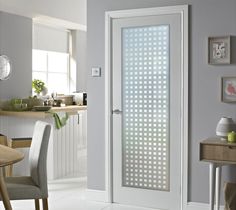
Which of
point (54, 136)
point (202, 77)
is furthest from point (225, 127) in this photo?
point (54, 136)

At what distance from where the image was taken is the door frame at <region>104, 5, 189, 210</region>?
4.09 meters

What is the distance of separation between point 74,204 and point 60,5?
289cm

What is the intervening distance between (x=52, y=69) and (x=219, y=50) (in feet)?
12.3

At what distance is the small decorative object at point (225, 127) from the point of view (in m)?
3.71

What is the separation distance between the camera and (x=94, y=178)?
4598 mm

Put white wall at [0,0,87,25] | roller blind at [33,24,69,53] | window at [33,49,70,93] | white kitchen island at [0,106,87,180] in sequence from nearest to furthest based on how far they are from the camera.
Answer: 1. white wall at [0,0,87,25]
2. white kitchen island at [0,106,87,180]
3. roller blind at [33,24,69,53]
4. window at [33,49,70,93]

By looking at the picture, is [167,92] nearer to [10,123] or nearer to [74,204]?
[74,204]

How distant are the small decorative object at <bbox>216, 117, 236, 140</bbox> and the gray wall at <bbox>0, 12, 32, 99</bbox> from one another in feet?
9.85

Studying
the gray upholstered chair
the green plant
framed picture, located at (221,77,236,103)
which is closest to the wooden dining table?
the gray upholstered chair

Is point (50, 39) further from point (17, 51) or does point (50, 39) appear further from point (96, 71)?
point (96, 71)

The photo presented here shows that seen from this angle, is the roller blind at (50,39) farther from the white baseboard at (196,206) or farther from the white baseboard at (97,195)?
the white baseboard at (196,206)

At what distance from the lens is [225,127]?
371 centimetres

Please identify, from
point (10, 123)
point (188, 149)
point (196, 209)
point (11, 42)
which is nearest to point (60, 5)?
point (11, 42)

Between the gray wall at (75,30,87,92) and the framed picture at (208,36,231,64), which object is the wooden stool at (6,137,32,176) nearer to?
the framed picture at (208,36,231,64)
